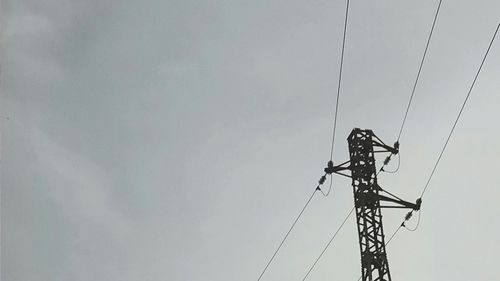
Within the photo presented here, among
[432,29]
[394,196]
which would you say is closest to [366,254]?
[394,196]

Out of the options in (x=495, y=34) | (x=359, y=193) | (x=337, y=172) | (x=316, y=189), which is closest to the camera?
(x=495, y=34)

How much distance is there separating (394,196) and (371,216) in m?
1.92

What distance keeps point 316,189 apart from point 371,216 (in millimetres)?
4446

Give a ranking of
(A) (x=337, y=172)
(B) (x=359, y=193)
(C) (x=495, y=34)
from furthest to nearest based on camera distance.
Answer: (A) (x=337, y=172)
(B) (x=359, y=193)
(C) (x=495, y=34)

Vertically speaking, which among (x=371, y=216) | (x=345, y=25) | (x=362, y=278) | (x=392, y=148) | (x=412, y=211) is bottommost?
(x=362, y=278)

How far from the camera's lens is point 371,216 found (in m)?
24.3

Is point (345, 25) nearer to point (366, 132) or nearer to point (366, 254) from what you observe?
point (366, 132)

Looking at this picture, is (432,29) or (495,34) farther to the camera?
(432,29)

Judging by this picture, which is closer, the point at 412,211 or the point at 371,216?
the point at 371,216

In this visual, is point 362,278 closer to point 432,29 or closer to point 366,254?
point 366,254

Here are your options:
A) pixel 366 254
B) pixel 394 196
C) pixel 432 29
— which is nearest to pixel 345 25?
pixel 432 29

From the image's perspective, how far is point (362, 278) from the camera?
2316 cm

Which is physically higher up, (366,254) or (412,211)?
(412,211)

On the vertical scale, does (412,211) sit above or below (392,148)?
below
